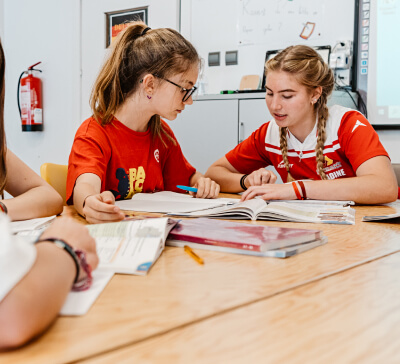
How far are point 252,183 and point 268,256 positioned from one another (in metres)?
0.95

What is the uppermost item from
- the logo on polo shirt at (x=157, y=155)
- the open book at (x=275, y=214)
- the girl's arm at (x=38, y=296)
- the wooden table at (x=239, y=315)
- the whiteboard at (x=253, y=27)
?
the whiteboard at (x=253, y=27)

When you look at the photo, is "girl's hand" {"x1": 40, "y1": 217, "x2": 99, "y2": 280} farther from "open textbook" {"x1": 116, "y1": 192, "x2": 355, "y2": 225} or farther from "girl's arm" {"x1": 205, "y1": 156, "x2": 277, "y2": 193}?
"girl's arm" {"x1": 205, "y1": 156, "x2": 277, "y2": 193}

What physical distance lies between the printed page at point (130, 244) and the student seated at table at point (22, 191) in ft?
1.15

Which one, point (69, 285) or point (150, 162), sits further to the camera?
point (150, 162)

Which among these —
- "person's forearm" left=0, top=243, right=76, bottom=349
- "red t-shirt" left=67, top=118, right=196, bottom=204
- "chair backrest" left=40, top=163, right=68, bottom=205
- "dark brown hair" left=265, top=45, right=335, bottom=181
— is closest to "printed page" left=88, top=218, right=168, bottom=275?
"person's forearm" left=0, top=243, right=76, bottom=349

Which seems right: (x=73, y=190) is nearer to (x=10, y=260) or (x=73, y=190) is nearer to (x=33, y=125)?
(x=10, y=260)

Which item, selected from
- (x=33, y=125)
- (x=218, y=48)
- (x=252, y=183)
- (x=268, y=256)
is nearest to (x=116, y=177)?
(x=252, y=183)

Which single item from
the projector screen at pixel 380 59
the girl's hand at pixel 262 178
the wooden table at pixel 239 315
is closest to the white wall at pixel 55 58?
the projector screen at pixel 380 59

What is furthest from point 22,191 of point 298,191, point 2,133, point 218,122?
point 218,122

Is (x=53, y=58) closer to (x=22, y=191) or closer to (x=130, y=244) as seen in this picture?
(x=22, y=191)

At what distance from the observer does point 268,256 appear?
75 centimetres

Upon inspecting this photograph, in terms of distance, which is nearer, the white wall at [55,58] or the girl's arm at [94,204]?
the girl's arm at [94,204]

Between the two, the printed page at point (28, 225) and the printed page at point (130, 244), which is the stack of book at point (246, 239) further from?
the printed page at point (28, 225)

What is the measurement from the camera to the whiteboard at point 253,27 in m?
2.92
